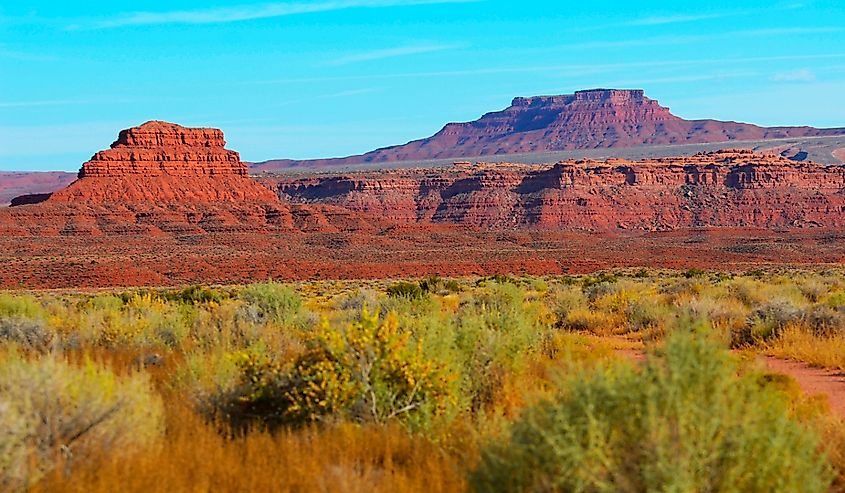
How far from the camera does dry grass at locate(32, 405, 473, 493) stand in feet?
16.3

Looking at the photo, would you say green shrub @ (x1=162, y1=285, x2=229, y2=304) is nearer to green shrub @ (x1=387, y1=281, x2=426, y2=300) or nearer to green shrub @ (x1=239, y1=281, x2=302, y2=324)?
green shrub @ (x1=239, y1=281, x2=302, y2=324)

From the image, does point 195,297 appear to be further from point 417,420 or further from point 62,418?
point 62,418

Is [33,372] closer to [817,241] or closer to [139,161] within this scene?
[817,241]

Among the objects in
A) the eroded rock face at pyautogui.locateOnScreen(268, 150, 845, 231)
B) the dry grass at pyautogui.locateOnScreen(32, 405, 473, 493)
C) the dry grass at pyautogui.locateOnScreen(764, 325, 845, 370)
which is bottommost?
the eroded rock face at pyautogui.locateOnScreen(268, 150, 845, 231)

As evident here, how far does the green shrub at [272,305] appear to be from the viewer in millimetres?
13516

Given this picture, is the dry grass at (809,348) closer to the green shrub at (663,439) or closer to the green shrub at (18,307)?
the green shrub at (663,439)

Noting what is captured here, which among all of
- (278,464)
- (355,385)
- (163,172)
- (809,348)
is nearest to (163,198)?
(163,172)

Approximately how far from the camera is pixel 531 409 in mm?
4531

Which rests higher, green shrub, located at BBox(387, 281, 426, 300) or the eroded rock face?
green shrub, located at BBox(387, 281, 426, 300)

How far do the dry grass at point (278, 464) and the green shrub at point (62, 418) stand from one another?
0.15 meters

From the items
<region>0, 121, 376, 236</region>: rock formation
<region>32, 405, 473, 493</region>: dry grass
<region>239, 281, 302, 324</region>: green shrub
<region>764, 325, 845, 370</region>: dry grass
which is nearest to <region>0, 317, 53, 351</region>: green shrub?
<region>239, 281, 302, 324</region>: green shrub

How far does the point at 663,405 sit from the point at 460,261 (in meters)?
58.1

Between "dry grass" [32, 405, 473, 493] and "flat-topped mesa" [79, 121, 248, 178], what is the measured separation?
94760 millimetres

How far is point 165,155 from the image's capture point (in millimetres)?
99062
